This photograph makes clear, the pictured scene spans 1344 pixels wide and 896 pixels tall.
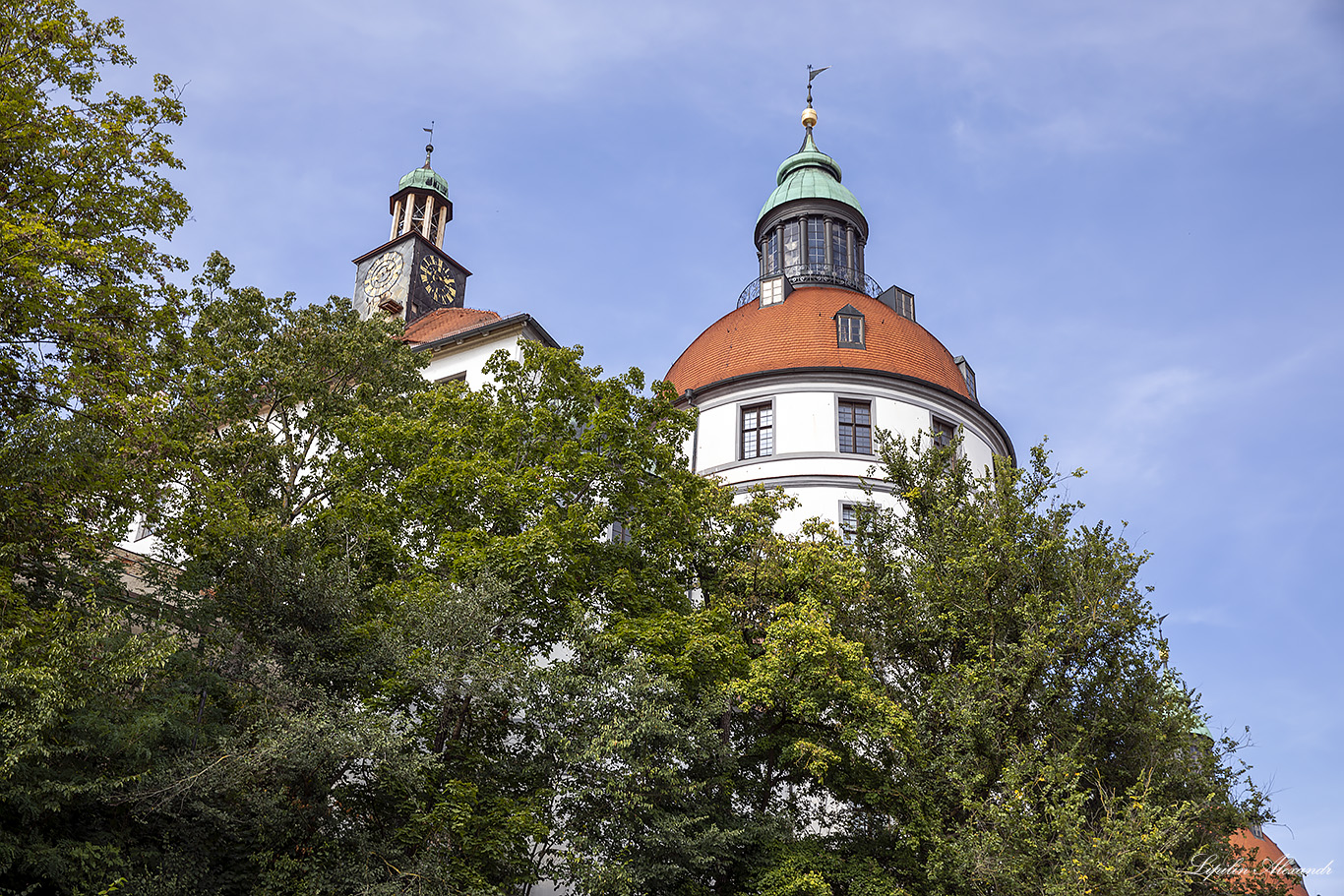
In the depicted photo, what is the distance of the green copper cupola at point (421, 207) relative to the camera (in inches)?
2451

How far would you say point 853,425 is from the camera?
33750 mm

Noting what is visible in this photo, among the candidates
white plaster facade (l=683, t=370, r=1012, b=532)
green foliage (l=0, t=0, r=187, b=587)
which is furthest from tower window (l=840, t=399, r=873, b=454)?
green foliage (l=0, t=0, r=187, b=587)

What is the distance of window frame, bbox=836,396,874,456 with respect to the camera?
33.2 metres

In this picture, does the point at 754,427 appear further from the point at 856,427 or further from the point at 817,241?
the point at 817,241

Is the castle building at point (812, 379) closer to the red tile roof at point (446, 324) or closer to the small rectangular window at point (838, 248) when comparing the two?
the small rectangular window at point (838, 248)

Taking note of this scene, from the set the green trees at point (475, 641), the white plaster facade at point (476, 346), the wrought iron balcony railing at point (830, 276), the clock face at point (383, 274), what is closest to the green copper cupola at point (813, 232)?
the wrought iron balcony railing at point (830, 276)

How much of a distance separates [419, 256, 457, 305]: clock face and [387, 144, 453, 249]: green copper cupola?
8.31 ft

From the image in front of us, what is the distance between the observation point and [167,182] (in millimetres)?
19844

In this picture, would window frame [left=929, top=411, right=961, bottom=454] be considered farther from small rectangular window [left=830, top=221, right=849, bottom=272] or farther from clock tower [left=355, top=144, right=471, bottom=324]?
clock tower [left=355, top=144, right=471, bottom=324]

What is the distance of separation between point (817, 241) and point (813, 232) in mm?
404

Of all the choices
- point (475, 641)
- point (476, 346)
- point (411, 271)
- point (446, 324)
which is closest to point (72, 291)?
point (475, 641)

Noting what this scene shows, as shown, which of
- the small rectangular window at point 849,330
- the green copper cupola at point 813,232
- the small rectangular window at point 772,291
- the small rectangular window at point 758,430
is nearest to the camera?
the small rectangular window at point 758,430

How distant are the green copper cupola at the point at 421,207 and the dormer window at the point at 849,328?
3137cm

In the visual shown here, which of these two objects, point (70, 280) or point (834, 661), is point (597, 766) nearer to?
point (834, 661)
